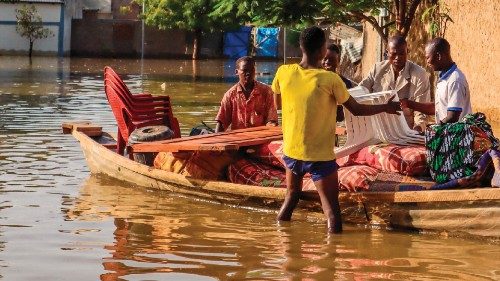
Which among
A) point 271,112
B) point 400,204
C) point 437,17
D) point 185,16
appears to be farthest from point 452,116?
point 185,16

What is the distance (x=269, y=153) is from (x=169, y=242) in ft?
6.09

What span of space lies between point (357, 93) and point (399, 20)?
813cm

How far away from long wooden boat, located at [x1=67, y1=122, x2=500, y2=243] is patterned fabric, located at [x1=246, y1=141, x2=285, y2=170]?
0.53 m

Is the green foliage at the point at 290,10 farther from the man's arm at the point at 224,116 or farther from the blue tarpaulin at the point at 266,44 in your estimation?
the blue tarpaulin at the point at 266,44

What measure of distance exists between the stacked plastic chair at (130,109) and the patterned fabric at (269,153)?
2.04 metres

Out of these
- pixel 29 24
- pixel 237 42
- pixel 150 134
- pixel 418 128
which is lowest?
pixel 150 134

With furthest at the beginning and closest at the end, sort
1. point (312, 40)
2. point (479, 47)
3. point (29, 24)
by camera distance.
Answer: point (29, 24) → point (479, 47) → point (312, 40)

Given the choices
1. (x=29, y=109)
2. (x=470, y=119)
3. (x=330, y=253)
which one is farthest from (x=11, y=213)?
(x=29, y=109)

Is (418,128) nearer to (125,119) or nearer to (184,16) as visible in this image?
(125,119)

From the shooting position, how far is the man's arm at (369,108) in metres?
8.13

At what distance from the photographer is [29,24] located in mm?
46000

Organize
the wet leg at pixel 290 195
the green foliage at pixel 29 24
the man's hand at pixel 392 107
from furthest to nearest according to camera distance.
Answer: the green foliage at pixel 29 24 < the wet leg at pixel 290 195 < the man's hand at pixel 392 107

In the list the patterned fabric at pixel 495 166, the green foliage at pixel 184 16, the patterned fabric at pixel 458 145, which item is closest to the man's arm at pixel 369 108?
the patterned fabric at pixel 458 145

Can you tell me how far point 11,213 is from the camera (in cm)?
932
